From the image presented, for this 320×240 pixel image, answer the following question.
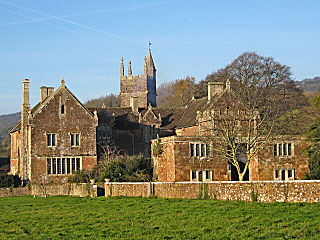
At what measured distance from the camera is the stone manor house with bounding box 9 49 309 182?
136ft

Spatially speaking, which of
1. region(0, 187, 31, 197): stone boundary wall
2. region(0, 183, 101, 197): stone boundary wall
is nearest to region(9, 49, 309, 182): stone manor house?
region(0, 187, 31, 197): stone boundary wall

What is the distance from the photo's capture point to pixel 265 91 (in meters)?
65.8

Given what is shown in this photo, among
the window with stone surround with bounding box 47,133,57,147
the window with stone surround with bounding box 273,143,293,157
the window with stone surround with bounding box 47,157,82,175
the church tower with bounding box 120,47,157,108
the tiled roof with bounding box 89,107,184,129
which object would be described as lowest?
the window with stone surround with bounding box 47,157,82,175

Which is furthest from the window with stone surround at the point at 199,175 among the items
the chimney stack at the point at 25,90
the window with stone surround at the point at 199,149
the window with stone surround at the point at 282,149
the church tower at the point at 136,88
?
the church tower at the point at 136,88

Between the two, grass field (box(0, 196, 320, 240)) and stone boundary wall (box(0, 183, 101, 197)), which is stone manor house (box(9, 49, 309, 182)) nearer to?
stone boundary wall (box(0, 183, 101, 197))

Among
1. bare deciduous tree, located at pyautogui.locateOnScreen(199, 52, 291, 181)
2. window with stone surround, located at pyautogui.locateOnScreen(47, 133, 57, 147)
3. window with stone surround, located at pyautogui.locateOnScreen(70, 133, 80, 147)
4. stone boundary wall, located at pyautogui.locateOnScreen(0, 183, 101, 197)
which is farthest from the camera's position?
window with stone surround, located at pyautogui.locateOnScreen(70, 133, 80, 147)

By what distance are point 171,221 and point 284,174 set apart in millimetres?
23052

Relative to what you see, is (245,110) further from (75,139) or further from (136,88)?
(136,88)

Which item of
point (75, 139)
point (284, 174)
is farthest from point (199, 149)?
point (75, 139)

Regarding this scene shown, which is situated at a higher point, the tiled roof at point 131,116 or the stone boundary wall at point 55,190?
the tiled roof at point 131,116

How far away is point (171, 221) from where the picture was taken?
21.6 meters

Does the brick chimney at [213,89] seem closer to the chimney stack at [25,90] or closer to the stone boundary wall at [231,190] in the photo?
the chimney stack at [25,90]

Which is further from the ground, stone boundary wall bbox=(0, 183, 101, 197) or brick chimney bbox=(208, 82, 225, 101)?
brick chimney bbox=(208, 82, 225, 101)

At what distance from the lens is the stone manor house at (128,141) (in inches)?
1638
